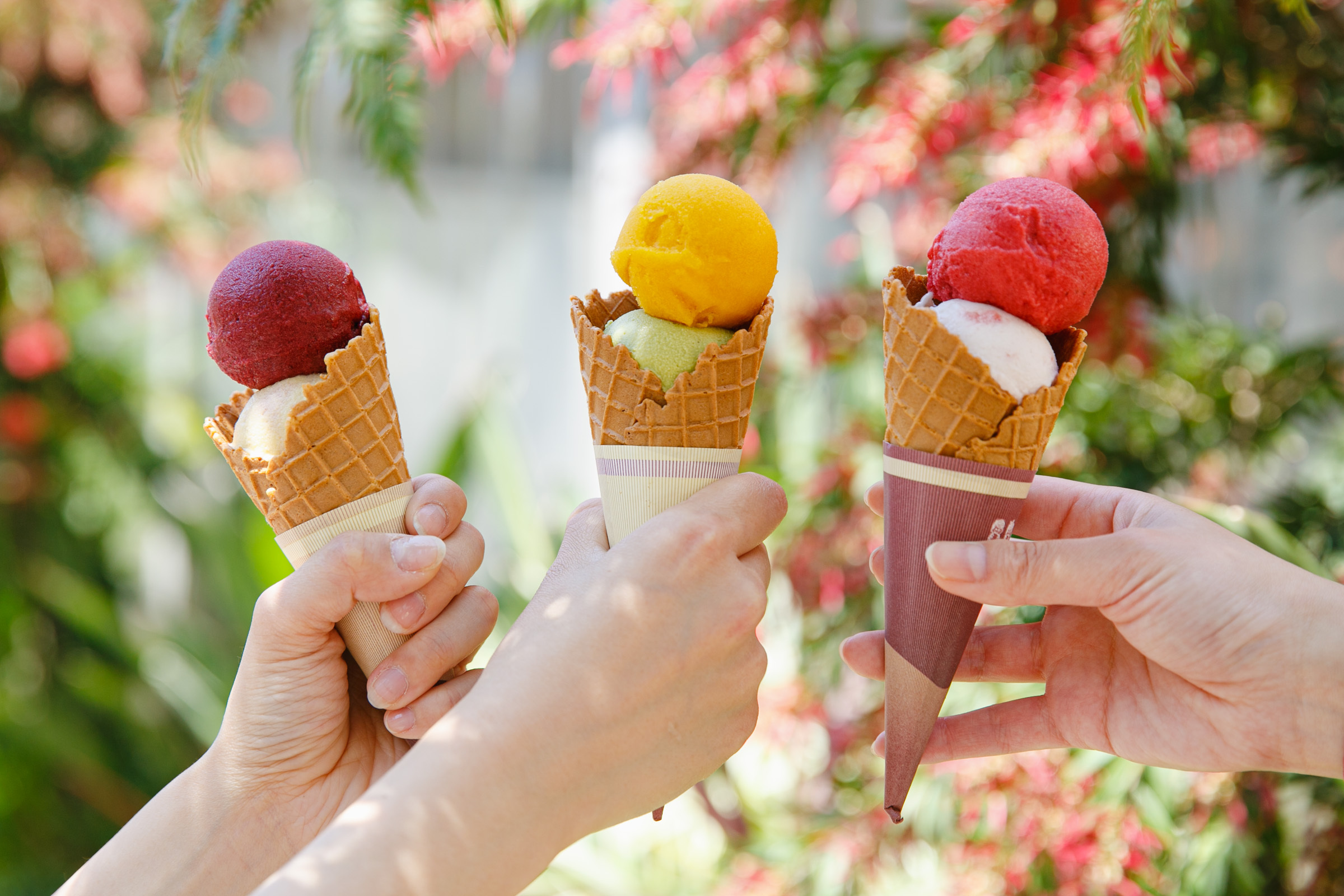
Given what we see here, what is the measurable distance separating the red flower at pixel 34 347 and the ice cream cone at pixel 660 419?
3057 mm

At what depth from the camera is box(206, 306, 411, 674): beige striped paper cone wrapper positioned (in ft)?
3.09

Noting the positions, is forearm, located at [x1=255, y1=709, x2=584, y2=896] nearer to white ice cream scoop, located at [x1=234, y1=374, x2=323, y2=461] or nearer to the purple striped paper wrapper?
the purple striped paper wrapper

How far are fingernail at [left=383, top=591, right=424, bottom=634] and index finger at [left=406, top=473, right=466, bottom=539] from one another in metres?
0.08

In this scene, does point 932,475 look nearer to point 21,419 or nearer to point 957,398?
point 957,398

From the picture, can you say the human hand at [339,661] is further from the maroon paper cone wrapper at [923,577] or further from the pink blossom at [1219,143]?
the pink blossom at [1219,143]

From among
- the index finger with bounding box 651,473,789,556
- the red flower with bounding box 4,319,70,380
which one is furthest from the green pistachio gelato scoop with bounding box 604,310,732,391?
the red flower with bounding box 4,319,70,380

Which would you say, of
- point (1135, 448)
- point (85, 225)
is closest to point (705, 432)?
point (1135, 448)

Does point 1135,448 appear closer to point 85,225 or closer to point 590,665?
point 590,665

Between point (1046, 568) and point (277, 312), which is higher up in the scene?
point (277, 312)

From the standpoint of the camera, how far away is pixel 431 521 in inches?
39.3

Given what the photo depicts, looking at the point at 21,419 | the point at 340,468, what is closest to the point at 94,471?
the point at 21,419

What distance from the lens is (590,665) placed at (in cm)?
81

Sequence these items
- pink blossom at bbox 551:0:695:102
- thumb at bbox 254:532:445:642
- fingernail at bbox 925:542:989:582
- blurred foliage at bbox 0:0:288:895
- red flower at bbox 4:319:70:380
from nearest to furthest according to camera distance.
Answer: fingernail at bbox 925:542:989:582, thumb at bbox 254:532:445:642, pink blossom at bbox 551:0:695:102, blurred foliage at bbox 0:0:288:895, red flower at bbox 4:319:70:380

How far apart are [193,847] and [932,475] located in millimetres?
939
